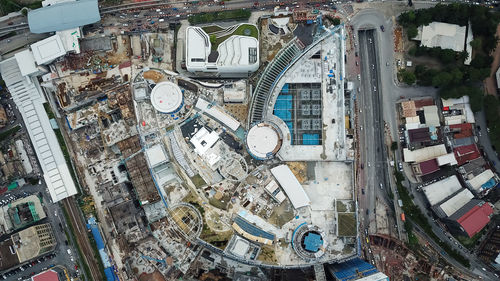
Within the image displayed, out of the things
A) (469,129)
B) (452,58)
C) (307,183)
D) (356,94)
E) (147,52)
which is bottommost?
(307,183)

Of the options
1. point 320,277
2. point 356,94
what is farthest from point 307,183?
point 356,94

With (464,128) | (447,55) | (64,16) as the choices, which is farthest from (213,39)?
(464,128)

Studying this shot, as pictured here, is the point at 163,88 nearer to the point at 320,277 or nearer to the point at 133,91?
the point at 133,91

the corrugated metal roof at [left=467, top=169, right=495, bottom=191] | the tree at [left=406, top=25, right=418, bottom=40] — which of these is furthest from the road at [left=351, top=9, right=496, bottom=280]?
the corrugated metal roof at [left=467, top=169, right=495, bottom=191]

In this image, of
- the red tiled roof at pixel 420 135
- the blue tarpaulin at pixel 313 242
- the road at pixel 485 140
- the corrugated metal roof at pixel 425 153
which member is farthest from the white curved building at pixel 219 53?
the road at pixel 485 140

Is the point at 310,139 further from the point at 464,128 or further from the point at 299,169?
the point at 464,128

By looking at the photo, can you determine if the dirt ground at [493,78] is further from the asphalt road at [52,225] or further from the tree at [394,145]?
the asphalt road at [52,225]
